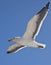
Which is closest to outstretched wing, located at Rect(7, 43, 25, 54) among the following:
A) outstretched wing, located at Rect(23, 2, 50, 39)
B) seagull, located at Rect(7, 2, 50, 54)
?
seagull, located at Rect(7, 2, 50, 54)

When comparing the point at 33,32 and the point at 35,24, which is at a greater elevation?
the point at 35,24

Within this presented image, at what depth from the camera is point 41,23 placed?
16.3 meters

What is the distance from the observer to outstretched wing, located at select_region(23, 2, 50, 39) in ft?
51.7

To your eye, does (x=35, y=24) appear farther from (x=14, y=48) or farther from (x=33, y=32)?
(x=14, y=48)

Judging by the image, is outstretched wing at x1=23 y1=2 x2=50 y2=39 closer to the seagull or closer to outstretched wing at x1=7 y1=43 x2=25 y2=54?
the seagull

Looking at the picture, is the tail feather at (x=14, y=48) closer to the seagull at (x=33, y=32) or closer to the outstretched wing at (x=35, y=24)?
the seagull at (x=33, y=32)

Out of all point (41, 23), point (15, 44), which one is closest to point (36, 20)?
point (41, 23)

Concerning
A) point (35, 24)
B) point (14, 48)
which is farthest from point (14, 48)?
point (35, 24)

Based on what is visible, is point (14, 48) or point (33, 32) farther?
point (14, 48)

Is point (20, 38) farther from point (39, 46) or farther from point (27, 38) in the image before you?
point (39, 46)

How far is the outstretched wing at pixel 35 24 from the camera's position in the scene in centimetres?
1575

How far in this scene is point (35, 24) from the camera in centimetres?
1667

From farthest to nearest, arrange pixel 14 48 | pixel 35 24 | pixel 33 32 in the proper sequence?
1. pixel 14 48
2. pixel 33 32
3. pixel 35 24

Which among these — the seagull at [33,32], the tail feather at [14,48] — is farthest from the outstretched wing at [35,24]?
the tail feather at [14,48]
